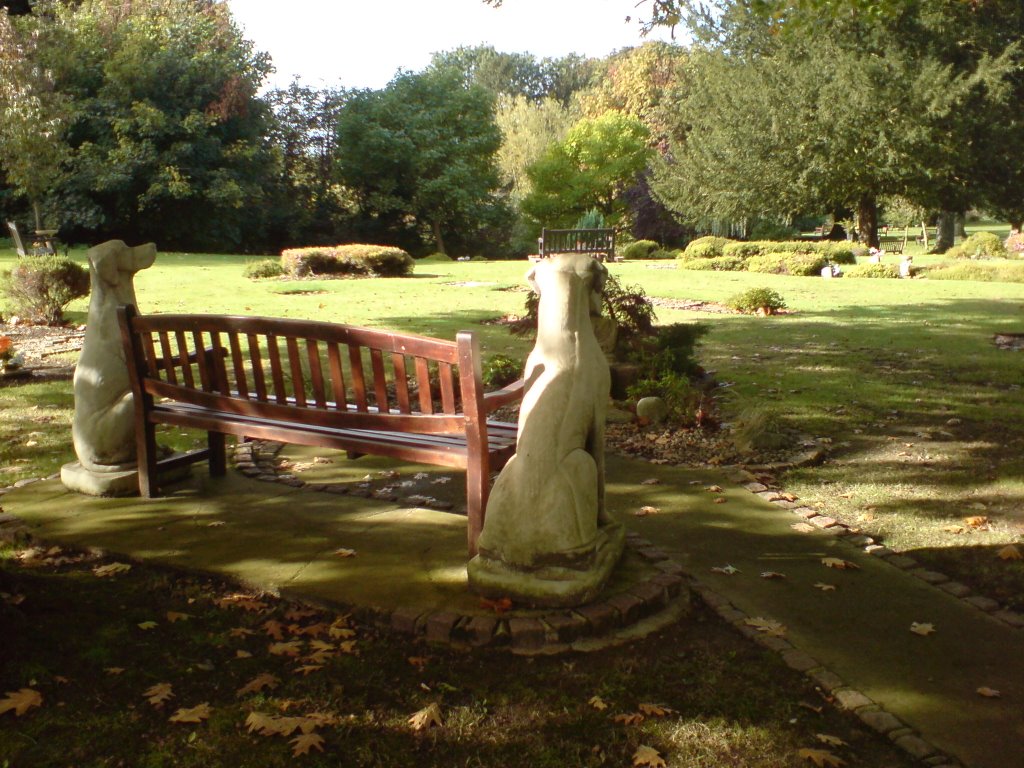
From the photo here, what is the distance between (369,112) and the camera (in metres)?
42.4

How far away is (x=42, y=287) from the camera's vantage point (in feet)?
44.4

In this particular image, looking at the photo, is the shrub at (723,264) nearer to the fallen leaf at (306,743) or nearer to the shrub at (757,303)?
the shrub at (757,303)

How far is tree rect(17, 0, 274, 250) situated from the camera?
115 feet

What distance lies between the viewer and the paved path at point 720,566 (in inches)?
134

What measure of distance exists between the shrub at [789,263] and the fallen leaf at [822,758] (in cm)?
2718

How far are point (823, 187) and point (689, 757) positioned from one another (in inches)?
1385

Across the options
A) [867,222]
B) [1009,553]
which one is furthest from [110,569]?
[867,222]

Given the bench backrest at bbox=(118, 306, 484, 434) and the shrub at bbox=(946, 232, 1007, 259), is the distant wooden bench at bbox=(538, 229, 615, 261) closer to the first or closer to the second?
the bench backrest at bbox=(118, 306, 484, 434)

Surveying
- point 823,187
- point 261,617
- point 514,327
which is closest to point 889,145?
point 823,187

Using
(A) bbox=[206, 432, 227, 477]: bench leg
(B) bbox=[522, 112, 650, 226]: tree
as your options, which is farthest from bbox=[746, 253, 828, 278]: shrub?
(A) bbox=[206, 432, 227, 477]: bench leg

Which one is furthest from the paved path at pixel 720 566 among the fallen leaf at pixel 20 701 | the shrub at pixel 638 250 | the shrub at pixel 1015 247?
the shrub at pixel 638 250

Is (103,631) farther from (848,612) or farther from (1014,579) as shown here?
(1014,579)

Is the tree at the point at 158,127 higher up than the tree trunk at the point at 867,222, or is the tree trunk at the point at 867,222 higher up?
the tree at the point at 158,127

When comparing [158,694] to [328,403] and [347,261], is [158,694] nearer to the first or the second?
[328,403]
